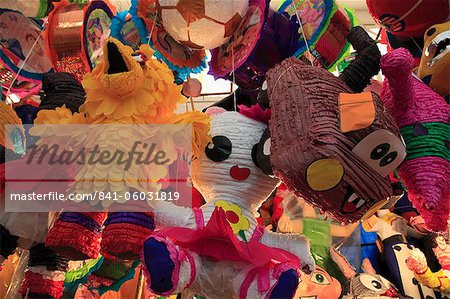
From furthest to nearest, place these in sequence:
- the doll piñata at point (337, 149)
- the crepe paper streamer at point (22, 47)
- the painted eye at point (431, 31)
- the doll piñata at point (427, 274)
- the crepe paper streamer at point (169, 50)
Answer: the doll piñata at point (427, 274) → the crepe paper streamer at point (22, 47) → the crepe paper streamer at point (169, 50) → the painted eye at point (431, 31) → the doll piñata at point (337, 149)

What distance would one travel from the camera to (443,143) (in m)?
0.68

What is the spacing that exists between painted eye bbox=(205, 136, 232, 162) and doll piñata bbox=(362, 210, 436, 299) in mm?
836

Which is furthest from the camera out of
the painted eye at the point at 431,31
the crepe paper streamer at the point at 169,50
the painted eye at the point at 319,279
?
the painted eye at the point at 319,279

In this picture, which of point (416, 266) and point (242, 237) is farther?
point (416, 266)

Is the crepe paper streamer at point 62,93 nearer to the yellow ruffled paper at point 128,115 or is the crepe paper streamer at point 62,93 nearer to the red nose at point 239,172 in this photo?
the yellow ruffled paper at point 128,115

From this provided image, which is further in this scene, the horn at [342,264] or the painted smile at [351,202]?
the horn at [342,264]

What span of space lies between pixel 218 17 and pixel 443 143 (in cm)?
42

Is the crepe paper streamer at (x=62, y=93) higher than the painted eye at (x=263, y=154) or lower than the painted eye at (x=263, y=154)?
higher

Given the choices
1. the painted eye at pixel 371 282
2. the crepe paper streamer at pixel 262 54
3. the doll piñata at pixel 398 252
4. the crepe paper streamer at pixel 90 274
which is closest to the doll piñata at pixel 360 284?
the painted eye at pixel 371 282

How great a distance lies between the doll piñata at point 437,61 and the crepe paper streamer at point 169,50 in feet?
1.41

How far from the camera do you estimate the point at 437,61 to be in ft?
2.55

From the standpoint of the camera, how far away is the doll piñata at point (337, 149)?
1.92ft

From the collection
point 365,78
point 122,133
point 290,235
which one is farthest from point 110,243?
point 365,78

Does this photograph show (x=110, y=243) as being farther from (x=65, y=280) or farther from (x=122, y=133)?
(x=65, y=280)
